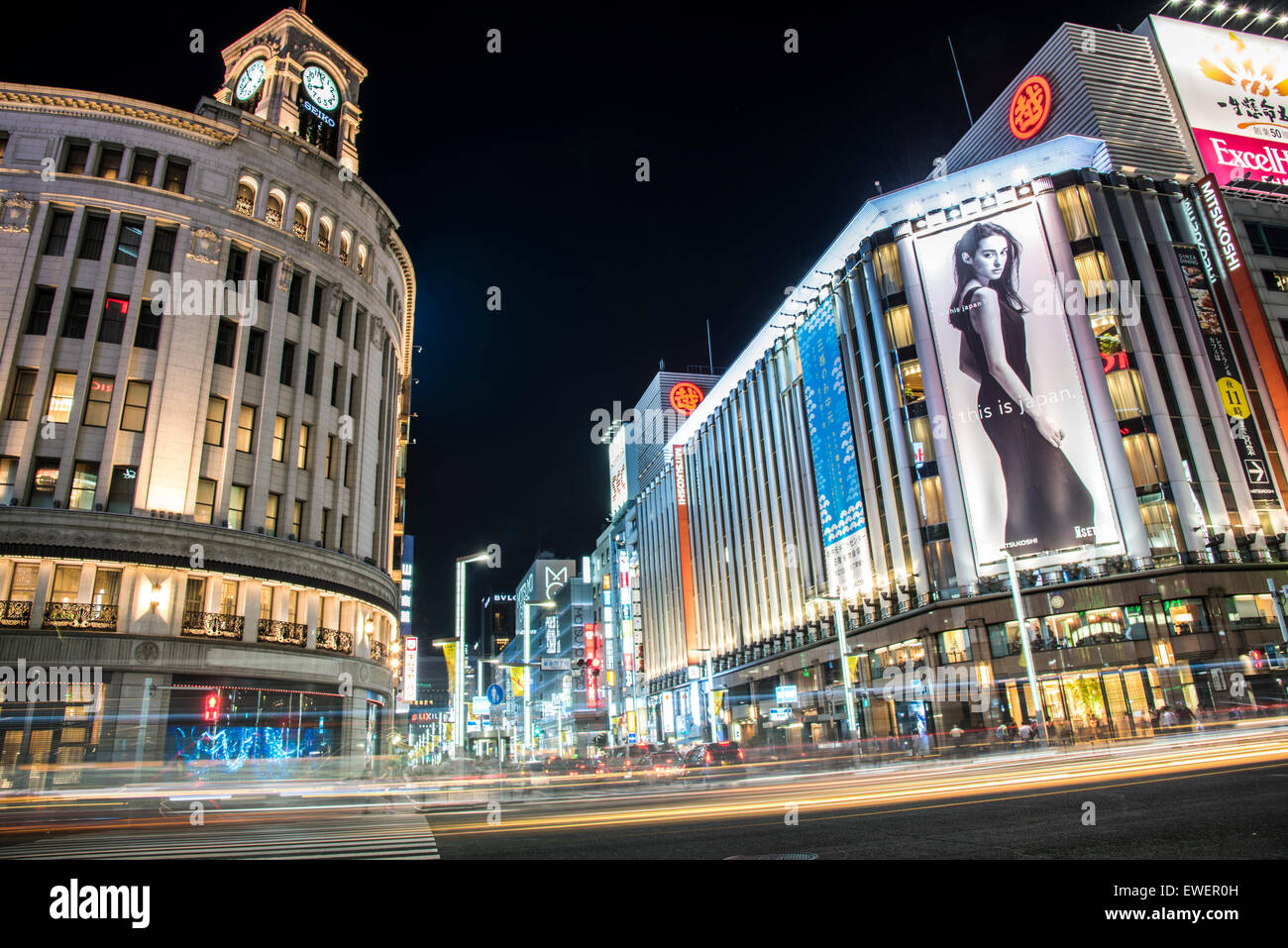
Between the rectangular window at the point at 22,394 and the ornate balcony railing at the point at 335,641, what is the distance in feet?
48.4

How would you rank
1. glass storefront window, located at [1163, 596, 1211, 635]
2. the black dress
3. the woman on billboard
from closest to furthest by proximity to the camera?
glass storefront window, located at [1163, 596, 1211, 635] → the black dress → the woman on billboard

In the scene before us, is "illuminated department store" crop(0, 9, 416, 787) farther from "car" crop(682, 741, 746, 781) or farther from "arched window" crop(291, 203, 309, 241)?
"car" crop(682, 741, 746, 781)

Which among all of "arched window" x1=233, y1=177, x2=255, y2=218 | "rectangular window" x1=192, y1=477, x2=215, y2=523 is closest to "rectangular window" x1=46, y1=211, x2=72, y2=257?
"arched window" x1=233, y1=177, x2=255, y2=218

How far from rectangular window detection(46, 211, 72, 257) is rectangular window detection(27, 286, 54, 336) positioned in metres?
1.68

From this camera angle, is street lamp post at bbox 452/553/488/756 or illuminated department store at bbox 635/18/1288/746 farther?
illuminated department store at bbox 635/18/1288/746

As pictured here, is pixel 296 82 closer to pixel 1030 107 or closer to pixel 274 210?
pixel 274 210

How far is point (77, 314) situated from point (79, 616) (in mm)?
13327

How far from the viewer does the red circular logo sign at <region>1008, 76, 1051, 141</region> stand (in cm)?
5301

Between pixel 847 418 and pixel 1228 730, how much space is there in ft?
98.6

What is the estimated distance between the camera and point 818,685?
55.8 m

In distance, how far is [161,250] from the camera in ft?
109

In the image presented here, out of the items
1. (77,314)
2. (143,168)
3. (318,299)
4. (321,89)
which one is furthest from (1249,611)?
(321,89)

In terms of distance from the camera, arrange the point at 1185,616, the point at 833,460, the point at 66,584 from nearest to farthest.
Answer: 1. the point at 66,584
2. the point at 1185,616
3. the point at 833,460

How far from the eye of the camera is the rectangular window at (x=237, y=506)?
105 feet
